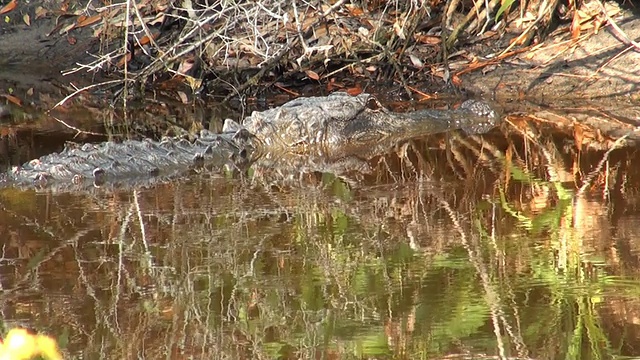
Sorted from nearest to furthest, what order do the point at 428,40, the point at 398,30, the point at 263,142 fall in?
the point at 263,142 < the point at 398,30 < the point at 428,40

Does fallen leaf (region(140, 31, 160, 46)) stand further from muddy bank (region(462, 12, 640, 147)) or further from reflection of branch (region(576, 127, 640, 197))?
reflection of branch (region(576, 127, 640, 197))

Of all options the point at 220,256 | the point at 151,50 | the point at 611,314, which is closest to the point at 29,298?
the point at 220,256

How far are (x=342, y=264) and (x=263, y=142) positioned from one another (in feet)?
9.69

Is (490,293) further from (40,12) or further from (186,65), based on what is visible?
(40,12)

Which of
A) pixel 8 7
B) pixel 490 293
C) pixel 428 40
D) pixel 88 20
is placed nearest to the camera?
pixel 490 293

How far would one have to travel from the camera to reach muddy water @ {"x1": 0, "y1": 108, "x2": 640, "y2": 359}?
10.8 feet

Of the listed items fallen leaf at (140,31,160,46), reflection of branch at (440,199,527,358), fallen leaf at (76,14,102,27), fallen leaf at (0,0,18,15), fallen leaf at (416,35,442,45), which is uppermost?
fallen leaf at (0,0,18,15)

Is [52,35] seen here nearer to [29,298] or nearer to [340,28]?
[340,28]

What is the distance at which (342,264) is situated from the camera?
13.4 feet

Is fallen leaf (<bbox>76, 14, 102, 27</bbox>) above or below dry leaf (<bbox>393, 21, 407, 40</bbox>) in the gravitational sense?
above

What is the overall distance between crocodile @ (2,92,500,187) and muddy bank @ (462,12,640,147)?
691 millimetres

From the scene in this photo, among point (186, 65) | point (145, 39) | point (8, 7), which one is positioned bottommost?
point (186, 65)

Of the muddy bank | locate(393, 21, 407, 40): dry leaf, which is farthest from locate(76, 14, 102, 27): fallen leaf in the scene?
the muddy bank

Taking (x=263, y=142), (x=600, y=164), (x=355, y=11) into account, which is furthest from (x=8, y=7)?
(x=600, y=164)
